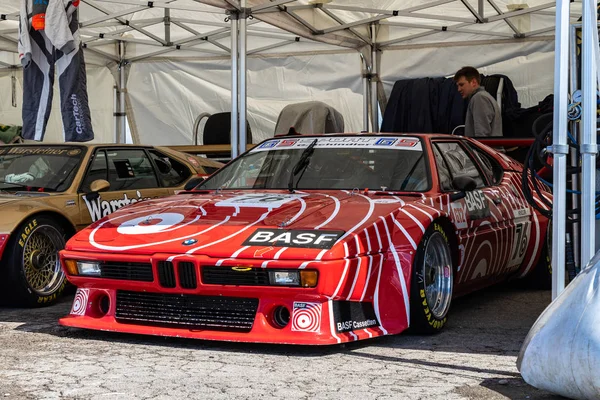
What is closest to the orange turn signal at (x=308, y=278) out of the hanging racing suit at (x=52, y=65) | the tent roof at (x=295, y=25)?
the hanging racing suit at (x=52, y=65)

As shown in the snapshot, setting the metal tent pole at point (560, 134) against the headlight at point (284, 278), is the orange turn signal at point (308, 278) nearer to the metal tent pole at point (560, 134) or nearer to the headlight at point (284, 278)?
the headlight at point (284, 278)

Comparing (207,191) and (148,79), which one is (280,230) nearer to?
(207,191)

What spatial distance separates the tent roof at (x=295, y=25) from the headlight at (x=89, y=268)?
593cm

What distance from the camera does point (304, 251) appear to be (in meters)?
4.62

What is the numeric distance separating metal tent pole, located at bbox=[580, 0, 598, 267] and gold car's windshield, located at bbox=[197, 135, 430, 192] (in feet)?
5.02

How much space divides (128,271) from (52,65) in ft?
12.9

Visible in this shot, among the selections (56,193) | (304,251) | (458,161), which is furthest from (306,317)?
(56,193)

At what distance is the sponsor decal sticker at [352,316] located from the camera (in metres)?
4.69

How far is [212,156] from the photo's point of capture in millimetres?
12359

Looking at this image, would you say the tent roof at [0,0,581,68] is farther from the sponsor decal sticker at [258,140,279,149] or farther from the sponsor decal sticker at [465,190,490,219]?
the sponsor decal sticker at [465,190,490,219]

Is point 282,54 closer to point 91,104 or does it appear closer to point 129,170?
point 91,104

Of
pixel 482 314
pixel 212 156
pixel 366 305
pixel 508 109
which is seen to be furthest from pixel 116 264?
pixel 508 109

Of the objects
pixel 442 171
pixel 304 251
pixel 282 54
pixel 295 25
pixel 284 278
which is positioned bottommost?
pixel 284 278

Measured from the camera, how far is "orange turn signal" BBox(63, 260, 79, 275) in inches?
203
